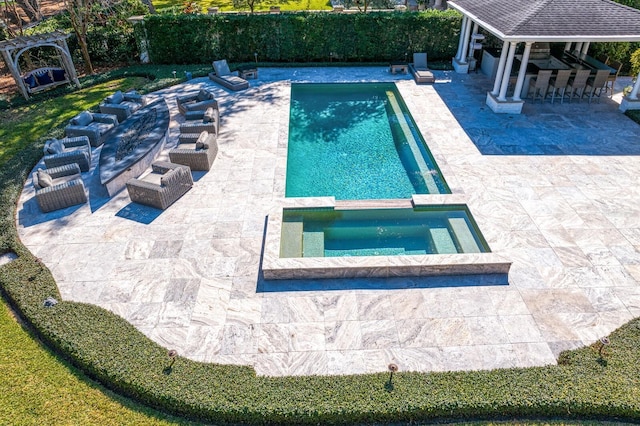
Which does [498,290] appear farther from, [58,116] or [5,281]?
[58,116]

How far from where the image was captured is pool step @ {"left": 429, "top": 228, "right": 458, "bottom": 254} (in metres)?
10.3

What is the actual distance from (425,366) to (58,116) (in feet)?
57.1

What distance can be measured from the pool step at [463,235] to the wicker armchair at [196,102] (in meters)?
10.6

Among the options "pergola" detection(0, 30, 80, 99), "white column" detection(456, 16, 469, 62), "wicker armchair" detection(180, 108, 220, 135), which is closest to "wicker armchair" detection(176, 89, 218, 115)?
"wicker armchair" detection(180, 108, 220, 135)

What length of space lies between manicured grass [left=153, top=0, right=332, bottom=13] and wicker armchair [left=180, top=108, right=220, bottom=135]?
818 inches

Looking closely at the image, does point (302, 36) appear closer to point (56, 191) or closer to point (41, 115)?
point (41, 115)

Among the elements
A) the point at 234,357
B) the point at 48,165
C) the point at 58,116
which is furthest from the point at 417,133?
the point at 58,116

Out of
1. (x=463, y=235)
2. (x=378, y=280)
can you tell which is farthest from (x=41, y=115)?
(x=463, y=235)

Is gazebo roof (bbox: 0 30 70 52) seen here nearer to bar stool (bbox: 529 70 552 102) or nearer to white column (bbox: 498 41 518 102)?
white column (bbox: 498 41 518 102)

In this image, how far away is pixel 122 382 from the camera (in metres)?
7.22

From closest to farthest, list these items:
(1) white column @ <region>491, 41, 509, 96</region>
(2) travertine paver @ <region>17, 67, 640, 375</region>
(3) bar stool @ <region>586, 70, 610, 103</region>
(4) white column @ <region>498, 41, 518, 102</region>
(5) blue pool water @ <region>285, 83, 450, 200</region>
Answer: (2) travertine paver @ <region>17, 67, 640, 375</region> < (5) blue pool water @ <region>285, 83, 450, 200</region> < (4) white column @ <region>498, 41, 518, 102</region> < (1) white column @ <region>491, 41, 509, 96</region> < (3) bar stool @ <region>586, 70, 610, 103</region>

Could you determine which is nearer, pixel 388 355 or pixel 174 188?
pixel 388 355

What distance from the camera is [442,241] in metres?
10.6

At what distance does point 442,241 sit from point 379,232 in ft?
5.24
